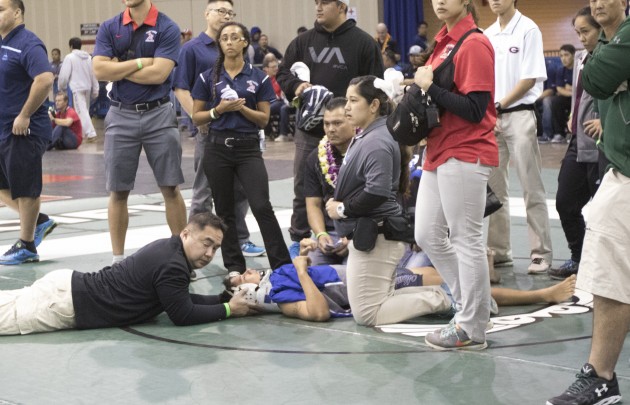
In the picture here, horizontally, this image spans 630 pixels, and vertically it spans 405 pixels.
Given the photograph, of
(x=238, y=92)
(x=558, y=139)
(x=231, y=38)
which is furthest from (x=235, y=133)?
(x=558, y=139)

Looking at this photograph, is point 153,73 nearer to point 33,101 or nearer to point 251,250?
point 33,101

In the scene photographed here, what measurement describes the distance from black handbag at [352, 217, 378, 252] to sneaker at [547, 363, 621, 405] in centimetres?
167

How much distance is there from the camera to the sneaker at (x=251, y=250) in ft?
26.5

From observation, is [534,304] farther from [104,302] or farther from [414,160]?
[104,302]

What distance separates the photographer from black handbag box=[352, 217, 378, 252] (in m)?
5.59

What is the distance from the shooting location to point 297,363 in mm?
4980

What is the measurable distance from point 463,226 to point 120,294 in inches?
77.1

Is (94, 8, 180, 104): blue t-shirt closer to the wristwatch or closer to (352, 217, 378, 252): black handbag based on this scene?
the wristwatch

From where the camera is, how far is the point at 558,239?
836cm

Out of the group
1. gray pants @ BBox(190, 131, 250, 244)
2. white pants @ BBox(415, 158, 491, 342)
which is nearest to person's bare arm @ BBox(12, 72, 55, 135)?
gray pants @ BBox(190, 131, 250, 244)

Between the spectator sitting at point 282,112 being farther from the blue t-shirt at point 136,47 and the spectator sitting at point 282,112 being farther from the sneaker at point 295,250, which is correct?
the blue t-shirt at point 136,47

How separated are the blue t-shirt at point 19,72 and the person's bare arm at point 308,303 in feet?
9.97

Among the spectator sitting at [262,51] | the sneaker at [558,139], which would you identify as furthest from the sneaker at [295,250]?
the spectator sitting at [262,51]

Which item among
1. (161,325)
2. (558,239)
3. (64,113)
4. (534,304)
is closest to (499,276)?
(534,304)
